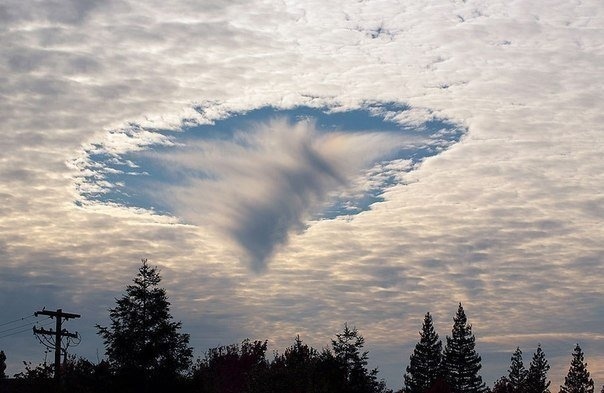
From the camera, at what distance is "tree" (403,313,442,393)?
137000mm

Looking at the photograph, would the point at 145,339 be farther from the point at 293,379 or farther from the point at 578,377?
the point at 578,377

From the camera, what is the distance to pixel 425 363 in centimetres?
13812

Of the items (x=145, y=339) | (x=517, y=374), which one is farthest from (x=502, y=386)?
(x=145, y=339)

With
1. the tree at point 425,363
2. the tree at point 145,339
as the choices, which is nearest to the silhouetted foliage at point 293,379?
the tree at point 145,339

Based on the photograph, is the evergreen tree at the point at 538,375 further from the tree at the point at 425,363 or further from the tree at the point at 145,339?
the tree at the point at 145,339

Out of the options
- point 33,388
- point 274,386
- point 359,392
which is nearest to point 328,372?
point 359,392

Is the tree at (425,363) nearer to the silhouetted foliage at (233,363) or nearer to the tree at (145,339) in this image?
the silhouetted foliage at (233,363)

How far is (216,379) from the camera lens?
128875 mm

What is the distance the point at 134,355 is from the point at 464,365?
77849 millimetres

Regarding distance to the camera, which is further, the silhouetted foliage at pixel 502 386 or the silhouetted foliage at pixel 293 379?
the silhouetted foliage at pixel 502 386

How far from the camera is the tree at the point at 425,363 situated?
13700cm

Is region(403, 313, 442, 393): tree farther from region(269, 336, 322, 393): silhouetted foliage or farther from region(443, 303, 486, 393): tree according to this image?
region(269, 336, 322, 393): silhouetted foliage

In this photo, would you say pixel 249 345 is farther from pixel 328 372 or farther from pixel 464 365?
pixel 328 372

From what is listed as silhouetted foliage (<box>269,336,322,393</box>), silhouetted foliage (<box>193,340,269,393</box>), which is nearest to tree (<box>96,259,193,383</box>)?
silhouetted foliage (<box>269,336,322,393</box>)
